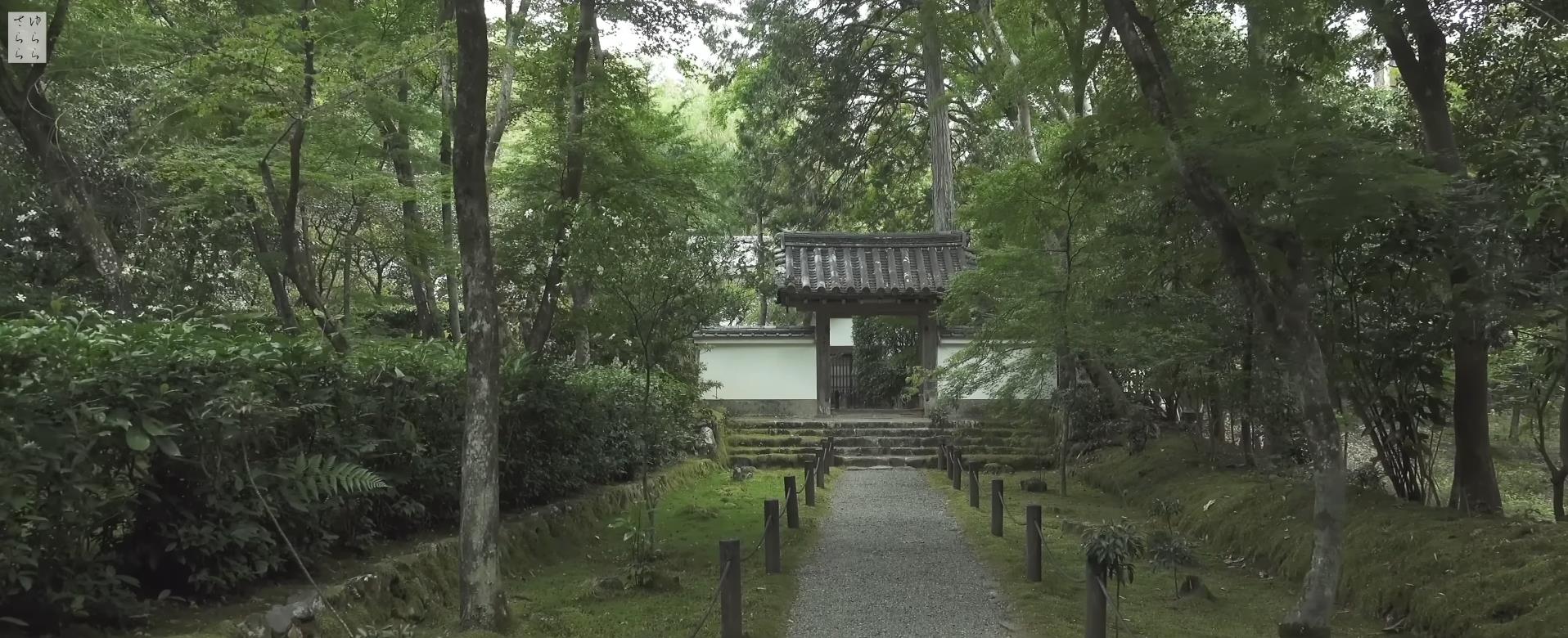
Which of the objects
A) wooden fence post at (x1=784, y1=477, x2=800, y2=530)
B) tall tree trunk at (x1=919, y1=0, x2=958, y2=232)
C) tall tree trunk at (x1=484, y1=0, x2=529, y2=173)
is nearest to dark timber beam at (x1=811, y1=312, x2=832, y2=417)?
tall tree trunk at (x1=919, y1=0, x2=958, y2=232)

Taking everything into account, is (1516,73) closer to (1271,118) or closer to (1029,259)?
(1271,118)

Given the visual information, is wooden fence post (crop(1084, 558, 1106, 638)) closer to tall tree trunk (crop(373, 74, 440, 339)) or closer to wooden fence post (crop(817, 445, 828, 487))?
tall tree trunk (crop(373, 74, 440, 339))

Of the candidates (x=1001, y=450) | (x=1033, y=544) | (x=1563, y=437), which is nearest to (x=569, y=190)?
(x=1033, y=544)

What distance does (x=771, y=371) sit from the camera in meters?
Result: 19.2

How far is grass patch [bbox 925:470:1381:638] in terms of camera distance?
20.4 ft

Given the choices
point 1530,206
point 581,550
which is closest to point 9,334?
point 581,550

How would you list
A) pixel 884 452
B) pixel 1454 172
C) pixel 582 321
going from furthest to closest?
pixel 884 452 → pixel 582 321 → pixel 1454 172

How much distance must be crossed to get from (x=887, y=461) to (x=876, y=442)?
2.35ft

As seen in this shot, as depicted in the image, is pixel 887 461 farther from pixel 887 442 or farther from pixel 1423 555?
pixel 1423 555

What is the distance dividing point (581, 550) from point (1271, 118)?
6.51 m

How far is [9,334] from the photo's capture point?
368 cm

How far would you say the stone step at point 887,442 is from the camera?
678 inches

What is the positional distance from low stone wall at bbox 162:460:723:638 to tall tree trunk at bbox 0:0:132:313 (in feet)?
11.7

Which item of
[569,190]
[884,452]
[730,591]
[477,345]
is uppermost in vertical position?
[569,190]
